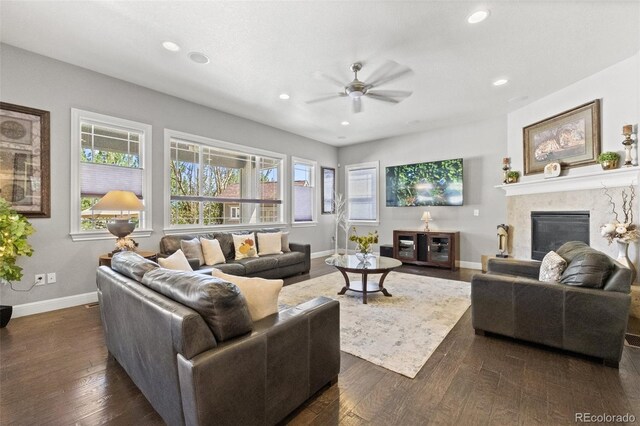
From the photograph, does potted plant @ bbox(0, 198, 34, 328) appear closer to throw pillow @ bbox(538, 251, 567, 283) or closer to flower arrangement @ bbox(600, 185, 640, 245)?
throw pillow @ bbox(538, 251, 567, 283)

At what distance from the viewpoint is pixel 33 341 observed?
8.54ft

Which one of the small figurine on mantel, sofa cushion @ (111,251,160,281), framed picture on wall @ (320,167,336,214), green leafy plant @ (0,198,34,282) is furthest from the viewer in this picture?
framed picture on wall @ (320,167,336,214)

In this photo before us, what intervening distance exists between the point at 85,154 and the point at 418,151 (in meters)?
6.14

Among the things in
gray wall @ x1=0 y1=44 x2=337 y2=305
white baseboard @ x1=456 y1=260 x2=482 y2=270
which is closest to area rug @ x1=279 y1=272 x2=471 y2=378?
white baseboard @ x1=456 y1=260 x2=482 y2=270

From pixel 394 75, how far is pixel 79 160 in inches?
165

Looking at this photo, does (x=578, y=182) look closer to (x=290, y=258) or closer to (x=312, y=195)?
(x=290, y=258)

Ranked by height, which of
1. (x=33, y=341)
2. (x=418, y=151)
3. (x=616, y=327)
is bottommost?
(x=33, y=341)

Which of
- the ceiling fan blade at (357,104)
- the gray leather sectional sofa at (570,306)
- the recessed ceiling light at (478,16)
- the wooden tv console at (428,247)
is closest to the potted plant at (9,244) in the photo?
the ceiling fan blade at (357,104)

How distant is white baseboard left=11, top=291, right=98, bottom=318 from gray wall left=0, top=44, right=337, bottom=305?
5 cm

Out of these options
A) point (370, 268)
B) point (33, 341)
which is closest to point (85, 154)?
point (33, 341)

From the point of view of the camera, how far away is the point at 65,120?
11.5ft

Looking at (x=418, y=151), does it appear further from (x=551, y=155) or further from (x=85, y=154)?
(x=85, y=154)

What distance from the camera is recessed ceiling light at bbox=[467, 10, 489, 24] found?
2.53 meters

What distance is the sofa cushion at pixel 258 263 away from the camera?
13.9ft
